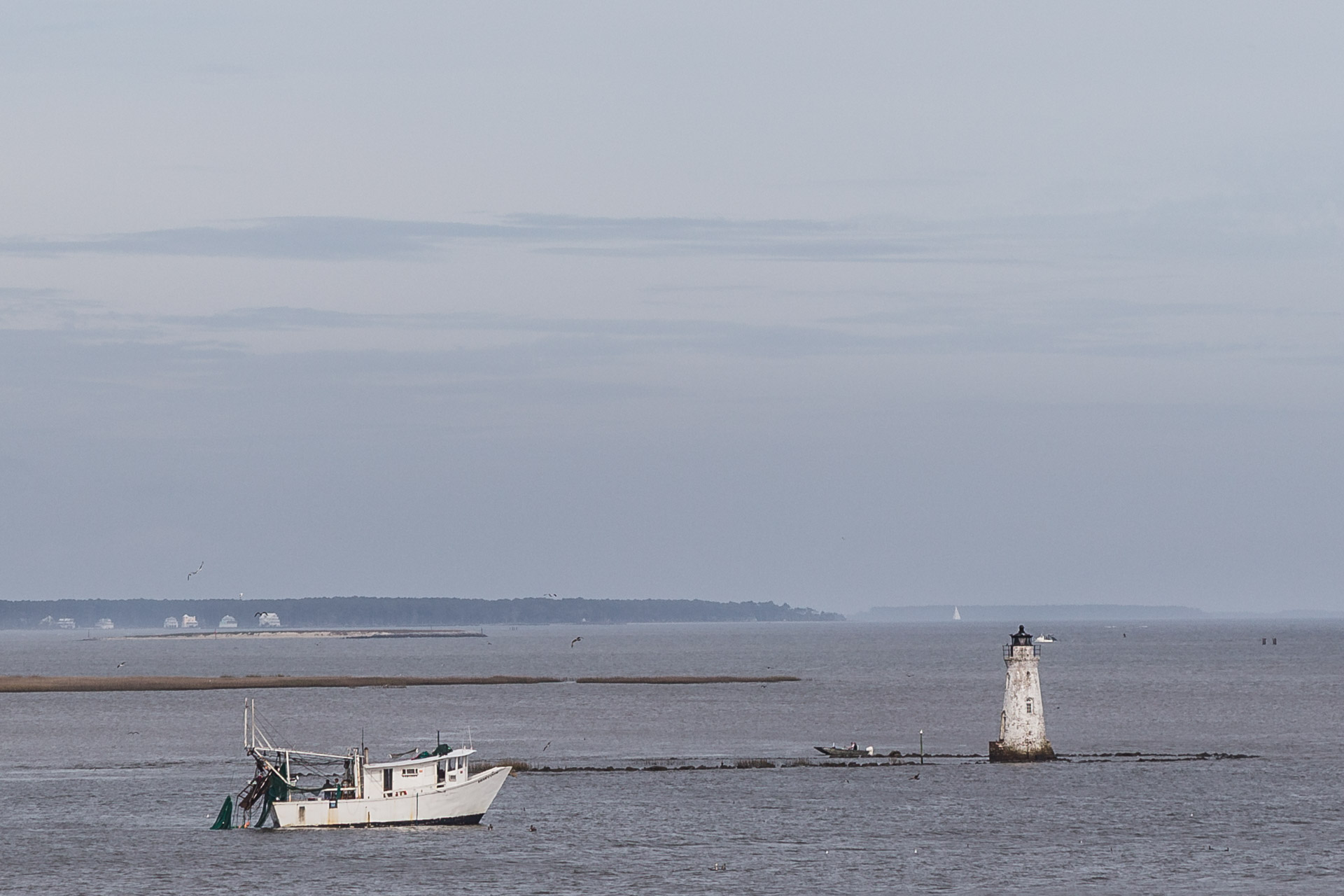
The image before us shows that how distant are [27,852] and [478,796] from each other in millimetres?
17222

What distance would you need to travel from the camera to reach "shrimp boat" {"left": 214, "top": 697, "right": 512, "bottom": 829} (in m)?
72.5

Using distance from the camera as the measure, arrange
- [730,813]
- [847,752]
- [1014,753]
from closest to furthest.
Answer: [730,813]
[1014,753]
[847,752]

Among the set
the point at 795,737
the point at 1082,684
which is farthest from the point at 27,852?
the point at 1082,684

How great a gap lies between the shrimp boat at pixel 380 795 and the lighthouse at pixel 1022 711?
2492 centimetres

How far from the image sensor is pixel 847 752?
3994 inches

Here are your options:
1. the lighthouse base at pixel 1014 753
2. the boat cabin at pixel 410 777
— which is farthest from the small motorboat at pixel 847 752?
the boat cabin at pixel 410 777

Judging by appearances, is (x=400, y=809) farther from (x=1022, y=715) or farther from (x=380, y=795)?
(x=1022, y=715)

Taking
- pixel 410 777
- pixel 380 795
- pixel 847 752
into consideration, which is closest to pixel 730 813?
pixel 410 777

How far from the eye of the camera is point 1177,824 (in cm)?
Answer: 7500

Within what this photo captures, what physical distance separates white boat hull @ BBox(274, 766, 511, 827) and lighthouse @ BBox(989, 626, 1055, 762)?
25.3 metres

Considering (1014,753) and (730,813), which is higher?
(1014,753)

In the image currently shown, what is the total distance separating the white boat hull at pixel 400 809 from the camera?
72562 millimetres

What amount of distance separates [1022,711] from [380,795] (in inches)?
1233

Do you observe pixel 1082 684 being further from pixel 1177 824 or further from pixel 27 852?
pixel 27 852
